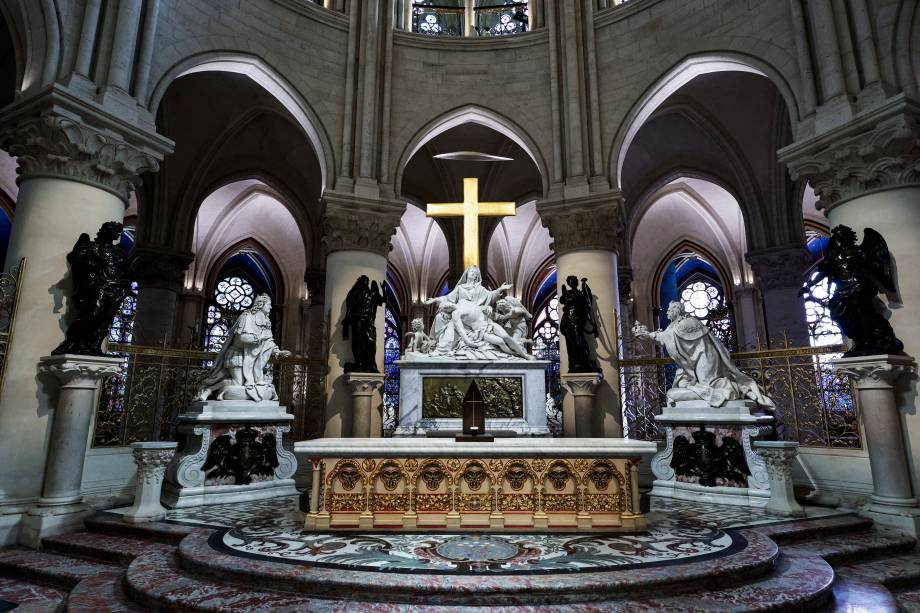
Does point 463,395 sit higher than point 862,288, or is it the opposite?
point 862,288

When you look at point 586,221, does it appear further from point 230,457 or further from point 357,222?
point 230,457

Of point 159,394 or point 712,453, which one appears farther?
point 159,394

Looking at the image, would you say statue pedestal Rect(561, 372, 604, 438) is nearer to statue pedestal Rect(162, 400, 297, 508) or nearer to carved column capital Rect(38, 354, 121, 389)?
statue pedestal Rect(162, 400, 297, 508)

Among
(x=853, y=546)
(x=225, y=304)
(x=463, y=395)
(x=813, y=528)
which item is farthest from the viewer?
(x=225, y=304)

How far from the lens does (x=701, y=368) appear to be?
741 centimetres

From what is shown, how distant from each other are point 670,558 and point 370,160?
8.75 meters

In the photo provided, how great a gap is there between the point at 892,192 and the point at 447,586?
6816mm

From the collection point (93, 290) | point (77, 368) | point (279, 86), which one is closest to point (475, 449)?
point (77, 368)

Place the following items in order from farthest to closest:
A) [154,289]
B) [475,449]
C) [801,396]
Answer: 1. [154,289]
2. [801,396]
3. [475,449]

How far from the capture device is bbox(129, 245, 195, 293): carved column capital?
13.1 metres

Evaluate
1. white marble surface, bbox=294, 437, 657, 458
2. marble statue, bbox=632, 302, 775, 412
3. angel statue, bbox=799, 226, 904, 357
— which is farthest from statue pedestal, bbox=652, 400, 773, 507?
white marble surface, bbox=294, 437, 657, 458

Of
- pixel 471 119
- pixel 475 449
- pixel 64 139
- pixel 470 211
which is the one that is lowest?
pixel 475 449

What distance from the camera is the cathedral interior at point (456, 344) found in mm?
4348

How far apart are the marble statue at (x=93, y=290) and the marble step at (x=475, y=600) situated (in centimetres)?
300
